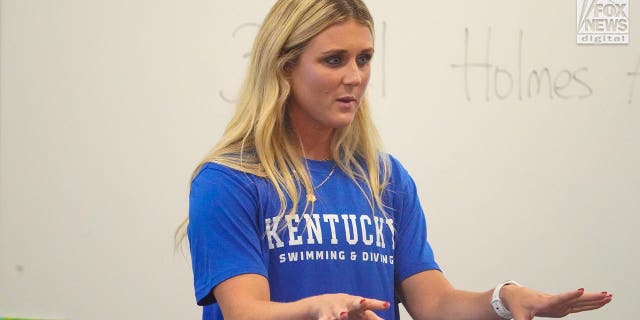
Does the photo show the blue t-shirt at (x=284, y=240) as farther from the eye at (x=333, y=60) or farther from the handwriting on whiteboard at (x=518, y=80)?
the handwriting on whiteboard at (x=518, y=80)

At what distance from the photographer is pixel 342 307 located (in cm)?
139

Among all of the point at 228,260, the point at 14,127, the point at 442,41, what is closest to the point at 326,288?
the point at 228,260

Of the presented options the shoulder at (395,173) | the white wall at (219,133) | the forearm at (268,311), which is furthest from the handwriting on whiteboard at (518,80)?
the forearm at (268,311)

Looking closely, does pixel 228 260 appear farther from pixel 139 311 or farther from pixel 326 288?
pixel 139 311

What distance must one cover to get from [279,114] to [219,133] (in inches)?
50.2

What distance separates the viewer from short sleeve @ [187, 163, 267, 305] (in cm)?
165

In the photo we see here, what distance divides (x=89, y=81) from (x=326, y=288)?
1.57 meters

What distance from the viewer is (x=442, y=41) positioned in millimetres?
3031

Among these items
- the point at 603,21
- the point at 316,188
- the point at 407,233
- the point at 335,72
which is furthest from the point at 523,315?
the point at 603,21

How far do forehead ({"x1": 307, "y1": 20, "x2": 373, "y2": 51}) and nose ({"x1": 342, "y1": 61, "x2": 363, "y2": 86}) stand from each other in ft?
0.10

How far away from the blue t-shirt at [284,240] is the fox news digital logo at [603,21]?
4.92ft

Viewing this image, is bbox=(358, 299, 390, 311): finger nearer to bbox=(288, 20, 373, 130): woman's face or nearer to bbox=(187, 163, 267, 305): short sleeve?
bbox=(187, 163, 267, 305): short sleeve

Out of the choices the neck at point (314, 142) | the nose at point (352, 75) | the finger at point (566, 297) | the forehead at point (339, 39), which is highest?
the forehead at point (339, 39)

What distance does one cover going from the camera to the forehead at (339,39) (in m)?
1.75
